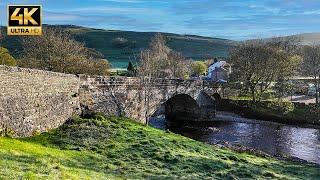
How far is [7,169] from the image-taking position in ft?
62.6

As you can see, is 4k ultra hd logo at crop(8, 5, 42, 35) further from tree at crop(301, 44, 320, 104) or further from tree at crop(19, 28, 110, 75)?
tree at crop(301, 44, 320, 104)

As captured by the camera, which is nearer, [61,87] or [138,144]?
[138,144]

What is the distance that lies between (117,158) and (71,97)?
45.3 ft

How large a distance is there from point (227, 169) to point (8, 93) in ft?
50.3

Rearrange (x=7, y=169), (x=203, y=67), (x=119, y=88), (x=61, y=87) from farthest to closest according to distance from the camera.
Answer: (x=203, y=67) < (x=119, y=88) < (x=61, y=87) < (x=7, y=169)

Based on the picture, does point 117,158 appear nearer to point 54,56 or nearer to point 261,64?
point 54,56

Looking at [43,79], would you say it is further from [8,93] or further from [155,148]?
[155,148]

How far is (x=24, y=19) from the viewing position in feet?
106

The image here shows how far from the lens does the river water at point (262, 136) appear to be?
51.1 metres

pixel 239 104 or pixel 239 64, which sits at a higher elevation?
pixel 239 64

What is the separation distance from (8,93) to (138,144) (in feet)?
35.1

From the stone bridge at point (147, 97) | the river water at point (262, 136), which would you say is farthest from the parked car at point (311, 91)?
the river water at point (262, 136)

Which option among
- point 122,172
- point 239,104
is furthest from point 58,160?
point 239,104

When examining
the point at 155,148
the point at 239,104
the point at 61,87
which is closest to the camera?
the point at 155,148
